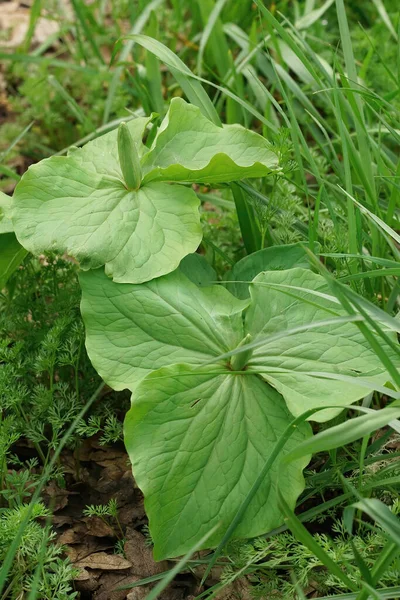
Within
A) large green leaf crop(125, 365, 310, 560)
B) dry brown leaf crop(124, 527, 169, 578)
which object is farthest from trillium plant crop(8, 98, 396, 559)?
dry brown leaf crop(124, 527, 169, 578)

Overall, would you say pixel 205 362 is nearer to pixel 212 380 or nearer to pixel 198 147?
pixel 212 380

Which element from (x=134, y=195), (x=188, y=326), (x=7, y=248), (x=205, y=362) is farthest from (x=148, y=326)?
(x=7, y=248)

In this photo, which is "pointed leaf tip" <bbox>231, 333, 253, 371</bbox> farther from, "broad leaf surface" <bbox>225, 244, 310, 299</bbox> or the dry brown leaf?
the dry brown leaf

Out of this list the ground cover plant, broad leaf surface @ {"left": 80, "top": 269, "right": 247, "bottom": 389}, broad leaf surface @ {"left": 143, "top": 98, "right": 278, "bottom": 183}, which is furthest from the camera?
broad leaf surface @ {"left": 143, "top": 98, "right": 278, "bottom": 183}

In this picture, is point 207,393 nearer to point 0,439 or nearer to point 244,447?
point 244,447

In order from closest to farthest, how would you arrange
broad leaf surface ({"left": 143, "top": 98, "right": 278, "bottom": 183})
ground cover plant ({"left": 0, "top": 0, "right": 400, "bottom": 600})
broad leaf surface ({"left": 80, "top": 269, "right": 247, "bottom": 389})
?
ground cover plant ({"left": 0, "top": 0, "right": 400, "bottom": 600}) < broad leaf surface ({"left": 80, "top": 269, "right": 247, "bottom": 389}) < broad leaf surface ({"left": 143, "top": 98, "right": 278, "bottom": 183})

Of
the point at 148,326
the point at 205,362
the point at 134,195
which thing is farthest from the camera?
the point at 134,195

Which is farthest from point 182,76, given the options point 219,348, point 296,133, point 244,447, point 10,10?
point 10,10
